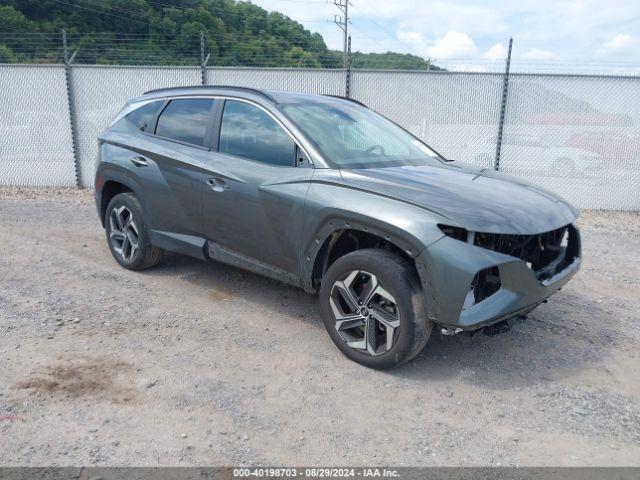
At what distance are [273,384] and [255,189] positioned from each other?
1.44 metres

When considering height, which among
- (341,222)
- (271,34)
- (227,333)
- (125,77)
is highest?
(271,34)

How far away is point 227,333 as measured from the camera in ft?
13.4

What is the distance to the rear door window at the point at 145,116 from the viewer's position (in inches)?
200

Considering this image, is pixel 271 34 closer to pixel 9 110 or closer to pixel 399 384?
pixel 9 110

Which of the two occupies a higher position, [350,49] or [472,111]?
[350,49]

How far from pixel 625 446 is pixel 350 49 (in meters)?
7.95

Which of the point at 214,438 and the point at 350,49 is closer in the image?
the point at 214,438

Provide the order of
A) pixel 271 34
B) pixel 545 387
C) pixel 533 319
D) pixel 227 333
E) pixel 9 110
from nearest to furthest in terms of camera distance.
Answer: pixel 545 387
pixel 227 333
pixel 533 319
pixel 9 110
pixel 271 34

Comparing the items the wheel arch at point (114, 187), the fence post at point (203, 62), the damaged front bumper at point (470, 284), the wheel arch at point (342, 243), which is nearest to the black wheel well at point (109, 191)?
the wheel arch at point (114, 187)

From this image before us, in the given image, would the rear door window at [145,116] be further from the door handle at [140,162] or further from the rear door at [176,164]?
the door handle at [140,162]

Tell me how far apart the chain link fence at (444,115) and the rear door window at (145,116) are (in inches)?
179

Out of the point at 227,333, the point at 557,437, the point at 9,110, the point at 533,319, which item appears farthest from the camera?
the point at 9,110

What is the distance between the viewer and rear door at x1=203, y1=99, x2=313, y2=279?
12.6ft

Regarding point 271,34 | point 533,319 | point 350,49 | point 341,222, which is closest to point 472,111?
point 350,49
